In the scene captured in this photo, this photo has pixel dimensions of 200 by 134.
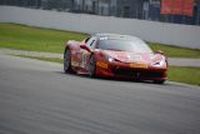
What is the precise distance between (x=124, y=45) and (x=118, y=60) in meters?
1.34

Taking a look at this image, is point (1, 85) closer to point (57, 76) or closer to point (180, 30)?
point (57, 76)

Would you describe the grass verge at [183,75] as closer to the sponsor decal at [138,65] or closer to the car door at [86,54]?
the sponsor decal at [138,65]

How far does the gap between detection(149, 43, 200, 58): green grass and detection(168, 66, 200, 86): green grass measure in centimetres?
1072

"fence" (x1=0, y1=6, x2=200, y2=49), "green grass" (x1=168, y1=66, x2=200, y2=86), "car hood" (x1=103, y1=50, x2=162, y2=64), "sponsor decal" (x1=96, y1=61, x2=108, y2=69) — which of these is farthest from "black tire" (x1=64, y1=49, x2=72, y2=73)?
"fence" (x1=0, y1=6, x2=200, y2=49)

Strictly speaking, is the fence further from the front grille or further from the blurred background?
the front grille

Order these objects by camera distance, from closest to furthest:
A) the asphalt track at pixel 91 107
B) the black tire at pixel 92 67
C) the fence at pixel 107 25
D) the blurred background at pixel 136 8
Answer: the asphalt track at pixel 91 107 < the black tire at pixel 92 67 < the fence at pixel 107 25 < the blurred background at pixel 136 8

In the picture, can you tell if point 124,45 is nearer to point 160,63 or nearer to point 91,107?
point 160,63

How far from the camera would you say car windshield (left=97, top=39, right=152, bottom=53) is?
21.8 meters

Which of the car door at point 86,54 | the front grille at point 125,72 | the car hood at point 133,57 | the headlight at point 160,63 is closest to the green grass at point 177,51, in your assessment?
the car door at point 86,54

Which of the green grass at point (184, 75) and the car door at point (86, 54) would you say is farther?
the green grass at point (184, 75)

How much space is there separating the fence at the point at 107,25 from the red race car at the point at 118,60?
76.2 feet

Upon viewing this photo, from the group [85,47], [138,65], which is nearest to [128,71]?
[138,65]

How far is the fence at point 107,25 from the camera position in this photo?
46.3 meters

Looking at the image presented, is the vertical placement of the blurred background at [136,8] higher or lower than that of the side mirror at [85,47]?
lower
